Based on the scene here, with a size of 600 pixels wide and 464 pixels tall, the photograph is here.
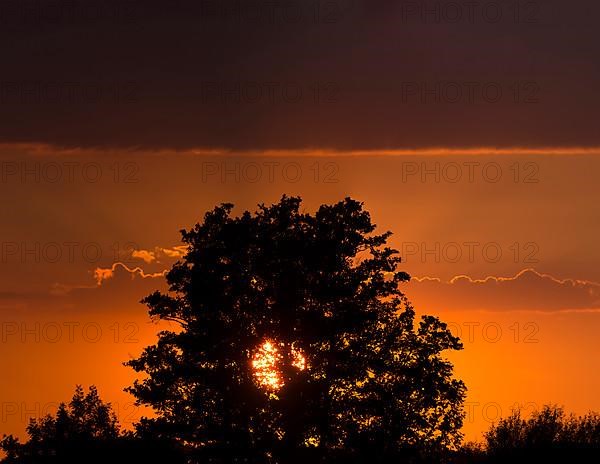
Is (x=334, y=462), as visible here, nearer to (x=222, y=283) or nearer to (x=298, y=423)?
(x=298, y=423)

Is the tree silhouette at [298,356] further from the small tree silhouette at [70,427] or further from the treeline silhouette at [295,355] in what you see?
the small tree silhouette at [70,427]

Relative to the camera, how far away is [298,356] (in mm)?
60406

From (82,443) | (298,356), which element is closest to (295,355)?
(298,356)

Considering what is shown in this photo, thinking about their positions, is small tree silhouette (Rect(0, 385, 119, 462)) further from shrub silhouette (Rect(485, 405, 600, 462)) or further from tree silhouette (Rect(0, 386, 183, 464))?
shrub silhouette (Rect(485, 405, 600, 462))

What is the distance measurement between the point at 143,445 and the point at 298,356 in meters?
14.2

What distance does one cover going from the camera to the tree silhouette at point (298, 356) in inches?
2360

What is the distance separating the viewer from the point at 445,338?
200ft

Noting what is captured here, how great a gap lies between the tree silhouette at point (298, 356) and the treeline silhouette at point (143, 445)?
30.6 ft

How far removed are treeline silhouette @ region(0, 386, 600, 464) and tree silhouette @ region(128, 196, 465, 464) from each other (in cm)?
932

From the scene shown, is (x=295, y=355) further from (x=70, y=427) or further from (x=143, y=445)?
(x=70, y=427)

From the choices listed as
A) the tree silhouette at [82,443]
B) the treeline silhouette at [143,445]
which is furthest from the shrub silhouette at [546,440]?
the tree silhouette at [82,443]

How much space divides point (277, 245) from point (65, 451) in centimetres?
3841

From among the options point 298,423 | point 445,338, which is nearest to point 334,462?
point 298,423

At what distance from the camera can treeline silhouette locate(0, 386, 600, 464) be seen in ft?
271
